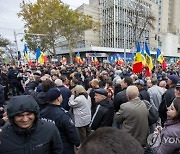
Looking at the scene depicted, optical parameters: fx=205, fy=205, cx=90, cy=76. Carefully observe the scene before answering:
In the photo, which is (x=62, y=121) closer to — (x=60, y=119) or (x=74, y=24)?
(x=60, y=119)

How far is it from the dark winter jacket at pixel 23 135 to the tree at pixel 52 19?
27721mm

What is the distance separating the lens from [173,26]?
90875mm

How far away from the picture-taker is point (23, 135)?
85.7 inches

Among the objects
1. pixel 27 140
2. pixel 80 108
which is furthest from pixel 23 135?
pixel 80 108

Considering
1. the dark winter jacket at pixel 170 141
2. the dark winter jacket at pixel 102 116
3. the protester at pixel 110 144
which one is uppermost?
the protester at pixel 110 144

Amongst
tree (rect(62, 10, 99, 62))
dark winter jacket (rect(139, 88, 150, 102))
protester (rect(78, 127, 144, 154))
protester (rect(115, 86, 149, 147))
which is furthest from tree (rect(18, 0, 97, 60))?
protester (rect(78, 127, 144, 154))

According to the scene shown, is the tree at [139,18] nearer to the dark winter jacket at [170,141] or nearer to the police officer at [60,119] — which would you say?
the police officer at [60,119]

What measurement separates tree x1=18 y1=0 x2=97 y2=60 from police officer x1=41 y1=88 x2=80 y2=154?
26.8m

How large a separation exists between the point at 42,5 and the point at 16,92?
22451 millimetres

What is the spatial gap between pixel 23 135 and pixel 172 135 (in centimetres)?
166

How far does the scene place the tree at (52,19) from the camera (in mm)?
29609

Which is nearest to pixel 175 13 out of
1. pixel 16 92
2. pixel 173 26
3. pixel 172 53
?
pixel 173 26

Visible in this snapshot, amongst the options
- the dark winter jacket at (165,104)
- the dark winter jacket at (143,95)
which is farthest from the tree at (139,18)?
the dark winter jacket at (165,104)

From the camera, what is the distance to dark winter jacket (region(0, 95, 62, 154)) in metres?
2.13
